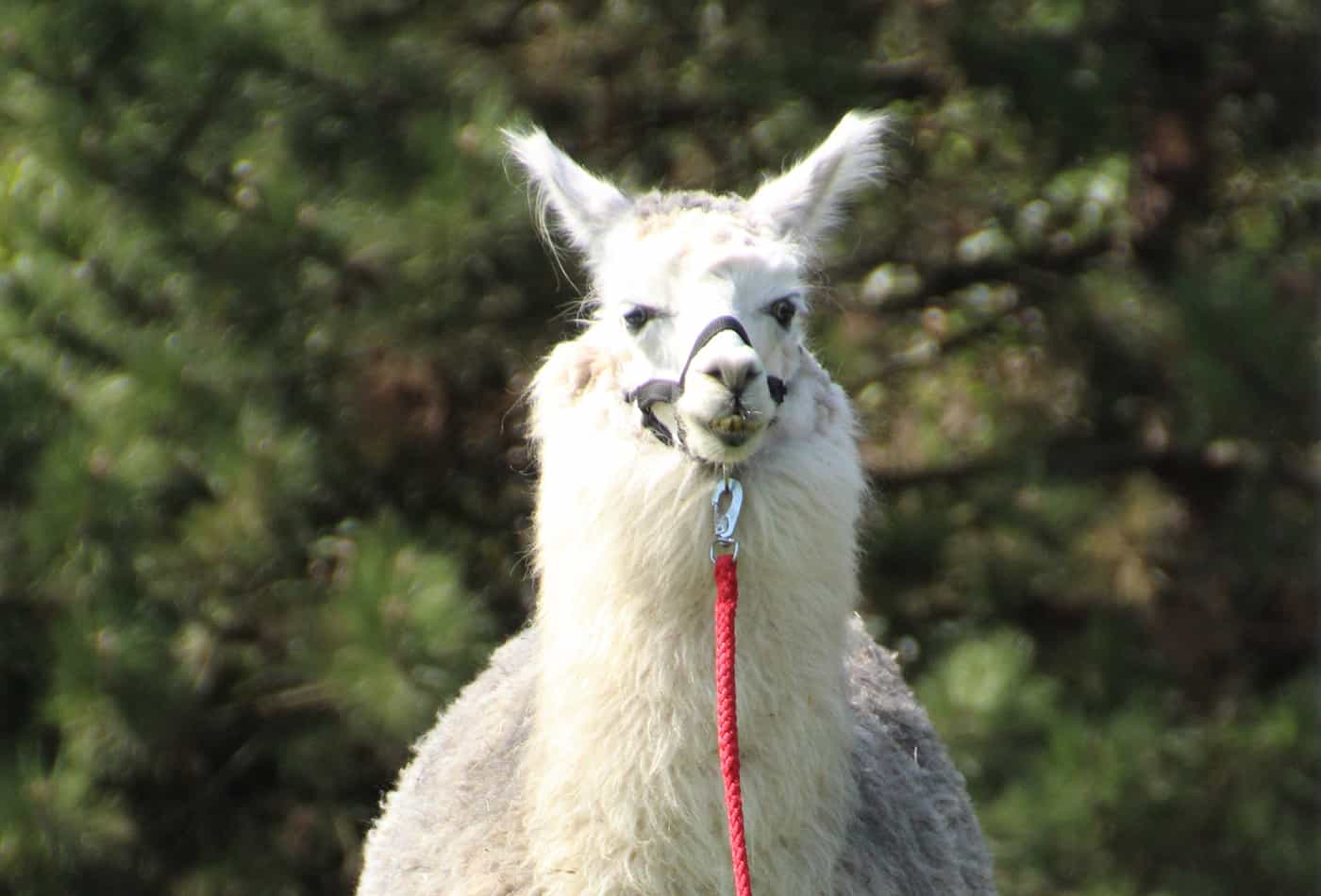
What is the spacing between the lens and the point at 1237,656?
23.4ft

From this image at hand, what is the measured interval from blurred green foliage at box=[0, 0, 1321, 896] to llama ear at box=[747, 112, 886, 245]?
2.31m

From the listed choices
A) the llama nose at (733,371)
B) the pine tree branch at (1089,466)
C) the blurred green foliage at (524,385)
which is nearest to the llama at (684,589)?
the llama nose at (733,371)

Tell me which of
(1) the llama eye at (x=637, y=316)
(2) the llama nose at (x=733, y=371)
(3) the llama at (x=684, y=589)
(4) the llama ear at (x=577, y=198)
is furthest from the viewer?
(4) the llama ear at (x=577, y=198)

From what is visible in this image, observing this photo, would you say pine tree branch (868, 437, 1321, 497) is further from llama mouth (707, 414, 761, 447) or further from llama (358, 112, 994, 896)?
llama mouth (707, 414, 761, 447)

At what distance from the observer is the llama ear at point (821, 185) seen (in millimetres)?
2980

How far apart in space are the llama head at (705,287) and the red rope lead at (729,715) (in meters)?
0.18

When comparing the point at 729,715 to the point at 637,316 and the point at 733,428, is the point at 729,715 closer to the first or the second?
the point at 733,428

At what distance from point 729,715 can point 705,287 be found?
0.63m

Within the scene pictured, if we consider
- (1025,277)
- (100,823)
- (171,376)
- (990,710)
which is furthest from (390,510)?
→ (1025,277)

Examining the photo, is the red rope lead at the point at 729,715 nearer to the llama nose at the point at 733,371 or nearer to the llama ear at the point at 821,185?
the llama nose at the point at 733,371

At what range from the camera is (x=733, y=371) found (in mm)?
2492

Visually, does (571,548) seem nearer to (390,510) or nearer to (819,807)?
(819,807)

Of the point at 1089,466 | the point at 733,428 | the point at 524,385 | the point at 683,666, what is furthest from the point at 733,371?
the point at 1089,466

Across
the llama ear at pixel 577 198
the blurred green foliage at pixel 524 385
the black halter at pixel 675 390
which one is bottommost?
the black halter at pixel 675 390
